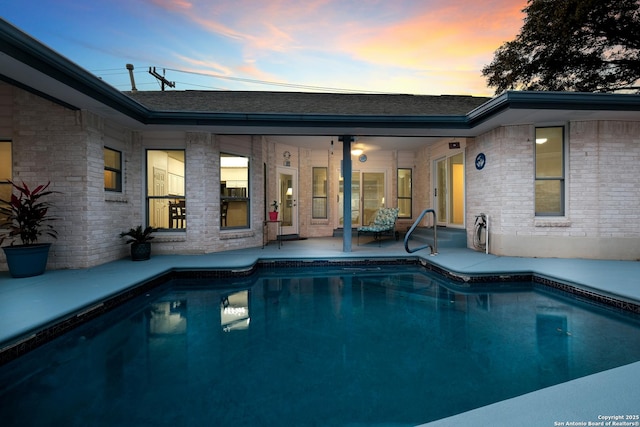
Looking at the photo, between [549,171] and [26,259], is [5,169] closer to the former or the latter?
[26,259]

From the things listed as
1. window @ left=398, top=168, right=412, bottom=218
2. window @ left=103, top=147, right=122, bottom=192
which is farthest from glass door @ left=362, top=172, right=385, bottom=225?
window @ left=103, top=147, right=122, bottom=192

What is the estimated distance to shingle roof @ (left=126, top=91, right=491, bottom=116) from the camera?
7105 millimetres

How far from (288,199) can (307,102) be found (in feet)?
9.21

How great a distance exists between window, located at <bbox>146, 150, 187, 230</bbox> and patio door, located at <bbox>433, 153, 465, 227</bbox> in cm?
668

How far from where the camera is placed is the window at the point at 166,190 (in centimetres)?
644

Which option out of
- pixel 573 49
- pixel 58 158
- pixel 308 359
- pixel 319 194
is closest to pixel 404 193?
pixel 319 194

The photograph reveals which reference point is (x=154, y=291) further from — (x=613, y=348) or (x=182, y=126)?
(x=613, y=348)

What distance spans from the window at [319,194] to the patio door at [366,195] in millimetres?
781

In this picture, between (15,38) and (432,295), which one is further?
(432,295)

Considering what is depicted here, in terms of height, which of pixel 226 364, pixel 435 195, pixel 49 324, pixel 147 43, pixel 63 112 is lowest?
pixel 226 364

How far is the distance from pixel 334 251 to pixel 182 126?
3989 mm

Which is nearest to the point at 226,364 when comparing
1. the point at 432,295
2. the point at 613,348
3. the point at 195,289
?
the point at 195,289

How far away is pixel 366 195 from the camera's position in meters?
9.91

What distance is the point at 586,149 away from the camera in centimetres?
564
